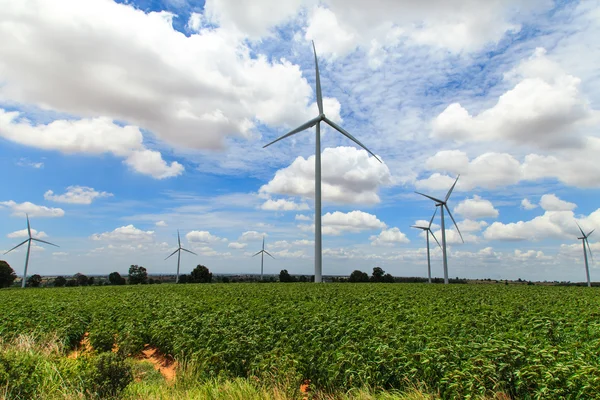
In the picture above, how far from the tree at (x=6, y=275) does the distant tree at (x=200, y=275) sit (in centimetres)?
4396

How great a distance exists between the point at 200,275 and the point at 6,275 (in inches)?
1823

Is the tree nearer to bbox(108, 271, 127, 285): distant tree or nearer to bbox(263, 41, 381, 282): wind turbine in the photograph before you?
bbox(108, 271, 127, 285): distant tree

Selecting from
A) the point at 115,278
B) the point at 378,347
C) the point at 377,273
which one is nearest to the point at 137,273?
the point at 115,278

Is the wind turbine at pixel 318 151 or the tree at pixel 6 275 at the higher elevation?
the wind turbine at pixel 318 151

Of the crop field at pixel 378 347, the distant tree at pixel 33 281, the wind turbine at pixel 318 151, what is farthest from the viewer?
the distant tree at pixel 33 281

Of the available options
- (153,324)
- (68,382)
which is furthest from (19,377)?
(153,324)

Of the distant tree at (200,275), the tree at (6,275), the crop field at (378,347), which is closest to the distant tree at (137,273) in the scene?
the distant tree at (200,275)

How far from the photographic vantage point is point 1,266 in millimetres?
89562

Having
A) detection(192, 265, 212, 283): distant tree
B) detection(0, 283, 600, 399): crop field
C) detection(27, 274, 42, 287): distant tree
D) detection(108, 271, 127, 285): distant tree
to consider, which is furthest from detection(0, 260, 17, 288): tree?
detection(0, 283, 600, 399): crop field

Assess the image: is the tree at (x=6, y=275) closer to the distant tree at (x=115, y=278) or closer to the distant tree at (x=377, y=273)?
the distant tree at (x=115, y=278)

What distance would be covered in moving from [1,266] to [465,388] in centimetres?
11161

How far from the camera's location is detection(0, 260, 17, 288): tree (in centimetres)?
8925

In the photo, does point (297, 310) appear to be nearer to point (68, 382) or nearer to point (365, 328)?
point (365, 328)

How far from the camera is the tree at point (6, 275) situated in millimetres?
89250
